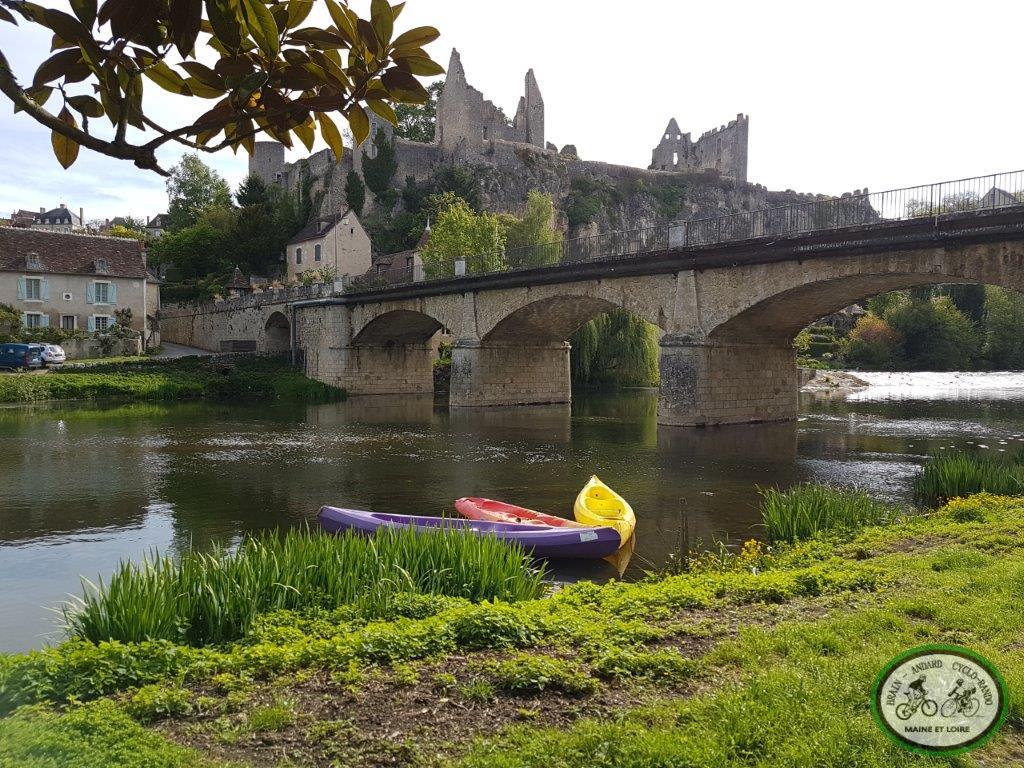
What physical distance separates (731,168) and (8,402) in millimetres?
74436

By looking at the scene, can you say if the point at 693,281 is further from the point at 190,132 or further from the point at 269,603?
the point at 190,132

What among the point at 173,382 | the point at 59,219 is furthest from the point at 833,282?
the point at 59,219

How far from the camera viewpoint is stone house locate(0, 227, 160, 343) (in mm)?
41625

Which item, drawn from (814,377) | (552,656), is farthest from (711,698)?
(814,377)

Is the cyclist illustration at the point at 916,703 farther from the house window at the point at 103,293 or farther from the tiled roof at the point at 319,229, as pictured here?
the tiled roof at the point at 319,229

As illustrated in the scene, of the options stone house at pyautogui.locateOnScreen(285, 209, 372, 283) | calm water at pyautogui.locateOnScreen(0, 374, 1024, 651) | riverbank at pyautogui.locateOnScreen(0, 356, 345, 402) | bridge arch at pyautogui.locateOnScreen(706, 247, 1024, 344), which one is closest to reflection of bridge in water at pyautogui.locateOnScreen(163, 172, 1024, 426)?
bridge arch at pyautogui.locateOnScreen(706, 247, 1024, 344)

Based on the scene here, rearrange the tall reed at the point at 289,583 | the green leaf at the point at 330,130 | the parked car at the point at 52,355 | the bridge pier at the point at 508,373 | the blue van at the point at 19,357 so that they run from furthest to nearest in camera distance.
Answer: the parked car at the point at 52,355 < the blue van at the point at 19,357 < the bridge pier at the point at 508,373 < the tall reed at the point at 289,583 < the green leaf at the point at 330,130

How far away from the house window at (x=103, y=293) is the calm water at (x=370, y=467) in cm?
1546

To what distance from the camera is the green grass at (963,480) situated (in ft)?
40.9

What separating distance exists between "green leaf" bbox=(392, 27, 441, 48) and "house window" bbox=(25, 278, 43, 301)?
1823 inches

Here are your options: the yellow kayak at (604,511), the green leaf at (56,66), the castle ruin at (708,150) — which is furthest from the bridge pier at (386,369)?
the castle ruin at (708,150)

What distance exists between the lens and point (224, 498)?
14.5 meters

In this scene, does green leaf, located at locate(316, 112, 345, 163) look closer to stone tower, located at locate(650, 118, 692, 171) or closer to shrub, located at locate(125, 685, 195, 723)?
shrub, located at locate(125, 685, 195, 723)

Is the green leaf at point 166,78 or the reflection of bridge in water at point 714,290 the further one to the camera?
the reflection of bridge in water at point 714,290
